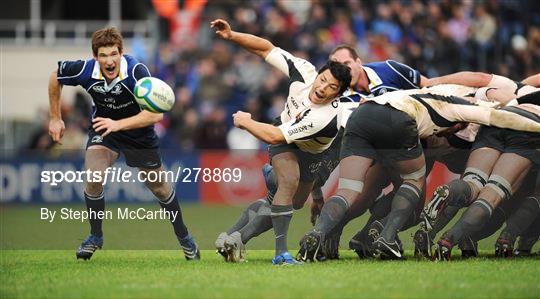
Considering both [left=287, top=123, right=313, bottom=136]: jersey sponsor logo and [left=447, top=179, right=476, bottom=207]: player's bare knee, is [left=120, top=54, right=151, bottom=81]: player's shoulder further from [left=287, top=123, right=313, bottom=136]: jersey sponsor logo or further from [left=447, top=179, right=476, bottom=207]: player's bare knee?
[left=447, top=179, right=476, bottom=207]: player's bare knee

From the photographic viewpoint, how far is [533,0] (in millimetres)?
23156

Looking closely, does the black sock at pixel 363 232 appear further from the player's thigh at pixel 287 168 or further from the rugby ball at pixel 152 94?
the rugby ball at pixel 152 94

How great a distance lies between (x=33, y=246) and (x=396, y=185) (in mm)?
4085

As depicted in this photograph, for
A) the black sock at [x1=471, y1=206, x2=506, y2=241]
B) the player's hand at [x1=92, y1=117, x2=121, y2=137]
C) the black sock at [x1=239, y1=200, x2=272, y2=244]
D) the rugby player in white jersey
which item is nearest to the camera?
the rugby player in white jersey

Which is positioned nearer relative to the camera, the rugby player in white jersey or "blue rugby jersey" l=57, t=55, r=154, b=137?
the rugby player in white jersey

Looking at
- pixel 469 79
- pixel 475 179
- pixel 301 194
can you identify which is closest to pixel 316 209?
pixel 301 194

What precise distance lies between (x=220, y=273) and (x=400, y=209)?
1.91 m

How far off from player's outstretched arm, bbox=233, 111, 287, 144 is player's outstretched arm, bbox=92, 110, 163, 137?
103cm

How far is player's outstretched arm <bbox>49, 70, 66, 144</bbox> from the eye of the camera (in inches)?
422

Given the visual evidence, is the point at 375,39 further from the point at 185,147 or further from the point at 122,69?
the point at 122,69

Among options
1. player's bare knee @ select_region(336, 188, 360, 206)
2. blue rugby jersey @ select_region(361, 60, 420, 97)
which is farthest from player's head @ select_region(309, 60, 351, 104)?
blue rugby jersey @ select_region(361, 60, 420, 97)

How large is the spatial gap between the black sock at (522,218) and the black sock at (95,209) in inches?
151

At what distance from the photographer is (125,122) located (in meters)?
10.4

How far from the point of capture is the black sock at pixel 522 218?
10641mm
